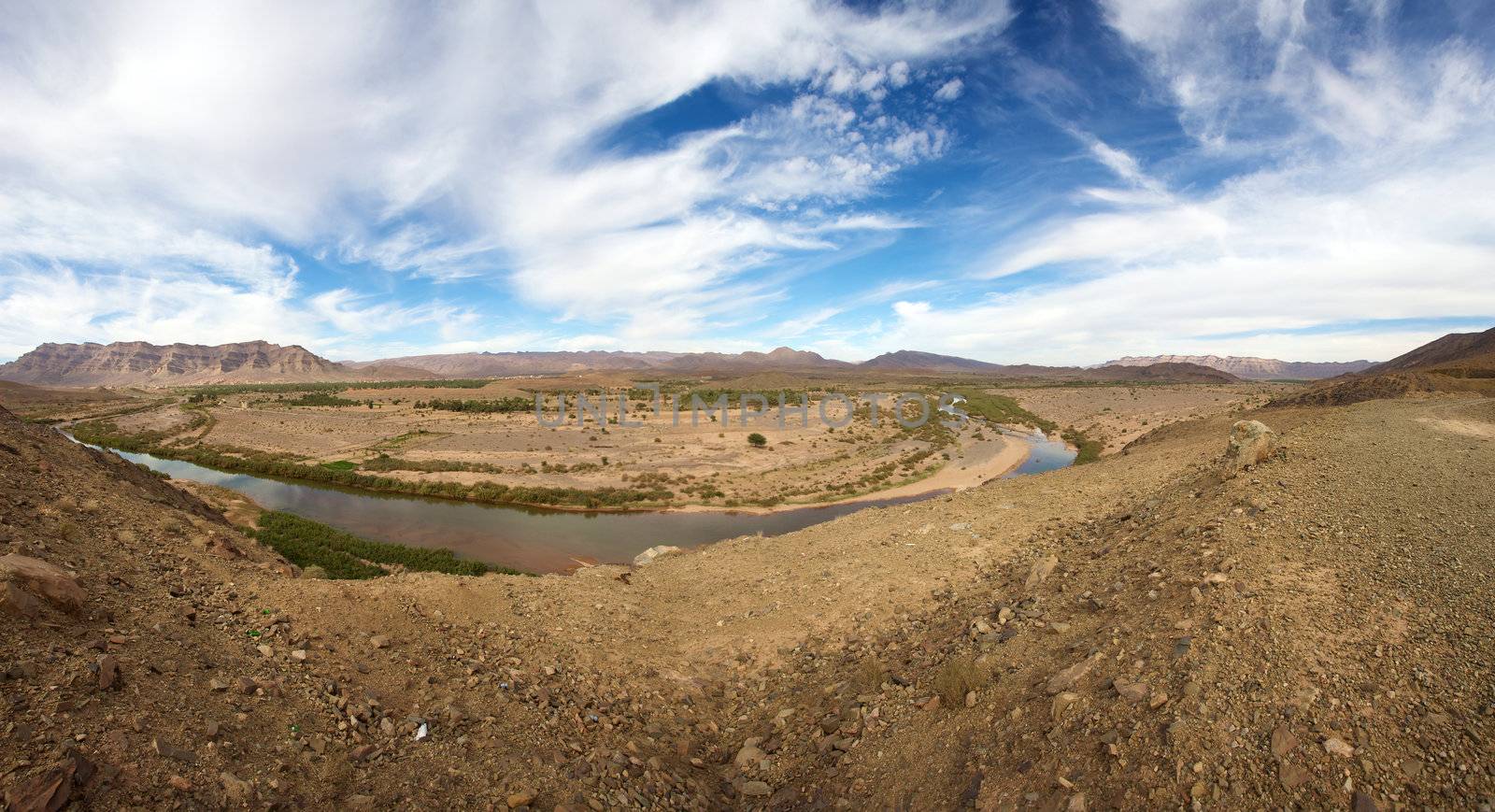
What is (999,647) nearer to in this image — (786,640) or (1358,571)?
(786,640)

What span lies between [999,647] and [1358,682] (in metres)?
3.55

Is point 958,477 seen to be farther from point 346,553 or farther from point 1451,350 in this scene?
point 1451,350

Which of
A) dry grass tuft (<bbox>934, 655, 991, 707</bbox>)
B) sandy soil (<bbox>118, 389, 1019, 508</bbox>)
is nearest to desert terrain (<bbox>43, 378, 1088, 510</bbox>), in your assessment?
sandy soil (<bbox>118, 389, 1019, 508</bbox>)

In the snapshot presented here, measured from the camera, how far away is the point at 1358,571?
7496mm

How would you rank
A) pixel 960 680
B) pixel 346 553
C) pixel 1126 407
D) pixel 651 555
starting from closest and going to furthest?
pixel 960 680 < pixel 651 555 < pixel 346 553 < pixel 1126 407

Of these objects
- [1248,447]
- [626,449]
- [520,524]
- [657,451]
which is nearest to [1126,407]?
[657,451]

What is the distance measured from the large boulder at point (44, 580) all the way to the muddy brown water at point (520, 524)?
16587 mm

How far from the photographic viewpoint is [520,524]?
93.7 feet

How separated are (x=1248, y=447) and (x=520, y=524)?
28706 millimetres

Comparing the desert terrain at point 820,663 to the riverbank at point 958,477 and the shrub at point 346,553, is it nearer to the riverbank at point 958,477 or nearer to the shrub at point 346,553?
the shrub at point 346,553

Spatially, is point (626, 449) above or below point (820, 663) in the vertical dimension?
below

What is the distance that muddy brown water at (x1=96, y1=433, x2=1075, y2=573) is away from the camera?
24.6m

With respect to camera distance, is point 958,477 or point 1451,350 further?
point 1451,350

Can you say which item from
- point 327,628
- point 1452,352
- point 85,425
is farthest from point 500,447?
point 1452,352
